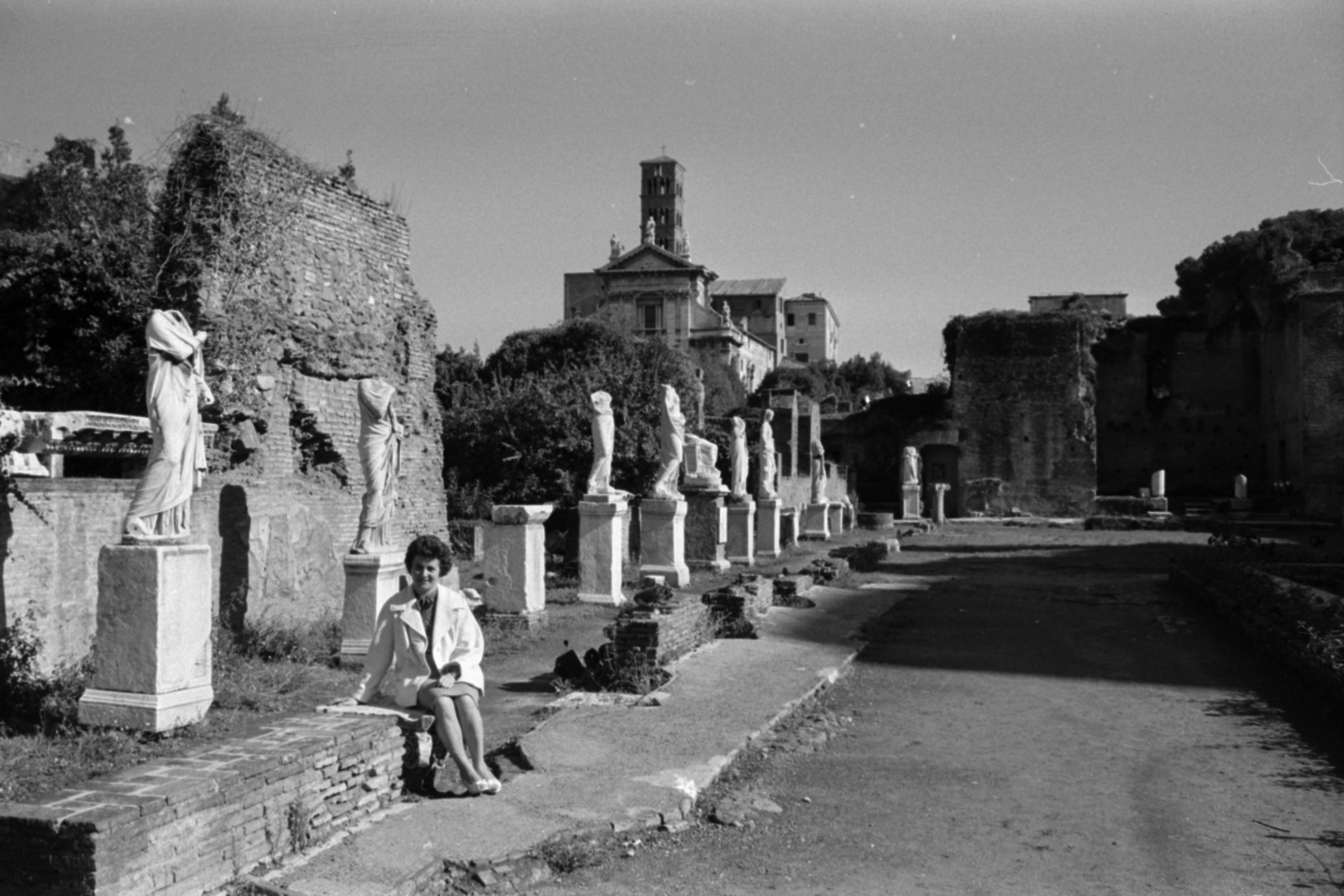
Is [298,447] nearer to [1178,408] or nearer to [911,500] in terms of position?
[911,500]

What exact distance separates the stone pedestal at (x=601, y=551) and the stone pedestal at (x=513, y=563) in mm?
1457

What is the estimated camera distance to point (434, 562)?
17.8 ft

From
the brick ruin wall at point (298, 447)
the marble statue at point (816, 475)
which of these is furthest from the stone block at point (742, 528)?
the marble statue at point (816, 475)

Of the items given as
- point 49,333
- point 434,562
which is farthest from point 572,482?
point 434,562

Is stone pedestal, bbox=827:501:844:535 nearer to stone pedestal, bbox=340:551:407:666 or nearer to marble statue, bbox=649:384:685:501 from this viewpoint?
marble statue, bbox=649:384:685:501

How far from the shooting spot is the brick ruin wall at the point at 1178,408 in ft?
146

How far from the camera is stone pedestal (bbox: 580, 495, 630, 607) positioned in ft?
41.5

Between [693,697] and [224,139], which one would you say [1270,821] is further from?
[224,139]

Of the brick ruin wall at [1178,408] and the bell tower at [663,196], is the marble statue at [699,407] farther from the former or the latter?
the bell tower at [663,196]

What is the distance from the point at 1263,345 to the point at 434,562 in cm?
4528

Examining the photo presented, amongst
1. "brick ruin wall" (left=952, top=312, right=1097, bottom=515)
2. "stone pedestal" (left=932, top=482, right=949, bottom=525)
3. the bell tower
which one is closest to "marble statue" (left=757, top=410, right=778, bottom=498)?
"stone pedestal" (left=932, top=482, right=949, bottom=525)

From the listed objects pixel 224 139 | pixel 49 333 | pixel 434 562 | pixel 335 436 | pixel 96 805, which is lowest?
pixel 96 805

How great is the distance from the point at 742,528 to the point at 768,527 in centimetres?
234

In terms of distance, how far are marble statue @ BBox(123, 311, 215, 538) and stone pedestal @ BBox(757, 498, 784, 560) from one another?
14.6 meters
